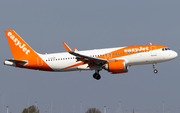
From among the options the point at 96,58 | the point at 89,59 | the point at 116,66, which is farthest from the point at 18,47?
the point at 116,66

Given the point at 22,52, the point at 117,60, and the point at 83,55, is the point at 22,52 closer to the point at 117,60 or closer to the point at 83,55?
the point at 83,55

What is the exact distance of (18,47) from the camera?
2206 inches

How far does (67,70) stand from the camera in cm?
5309

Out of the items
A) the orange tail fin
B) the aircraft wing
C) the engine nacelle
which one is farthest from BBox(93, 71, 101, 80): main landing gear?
the orange tail fin

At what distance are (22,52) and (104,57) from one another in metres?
13.9

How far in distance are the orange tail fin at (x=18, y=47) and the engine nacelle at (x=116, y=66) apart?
41.5 feet

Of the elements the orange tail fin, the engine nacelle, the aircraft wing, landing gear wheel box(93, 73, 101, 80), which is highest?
the orange tail fin

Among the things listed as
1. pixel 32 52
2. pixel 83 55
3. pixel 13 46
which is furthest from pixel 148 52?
pixel 13 46

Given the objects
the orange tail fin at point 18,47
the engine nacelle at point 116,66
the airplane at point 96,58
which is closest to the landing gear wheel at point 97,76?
the airplane at point 96,58

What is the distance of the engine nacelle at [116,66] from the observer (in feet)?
164

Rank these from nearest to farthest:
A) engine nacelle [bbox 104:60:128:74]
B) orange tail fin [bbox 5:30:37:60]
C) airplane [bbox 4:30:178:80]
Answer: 1. engine nacelle [bbox 104:60:128:74]
2. airplane [bbox 4:30:178:80]
3. orange tail fin [bbox 5:30:37:60]

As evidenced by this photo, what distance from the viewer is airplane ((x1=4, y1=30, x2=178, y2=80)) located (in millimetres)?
50250

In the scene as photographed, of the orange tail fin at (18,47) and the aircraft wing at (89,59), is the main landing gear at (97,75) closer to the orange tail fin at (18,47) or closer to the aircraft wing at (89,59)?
the aircraft wing at (89,59)

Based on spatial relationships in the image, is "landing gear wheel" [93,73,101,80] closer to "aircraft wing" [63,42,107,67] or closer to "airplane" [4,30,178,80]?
"airplane" [4,30,178,80]
